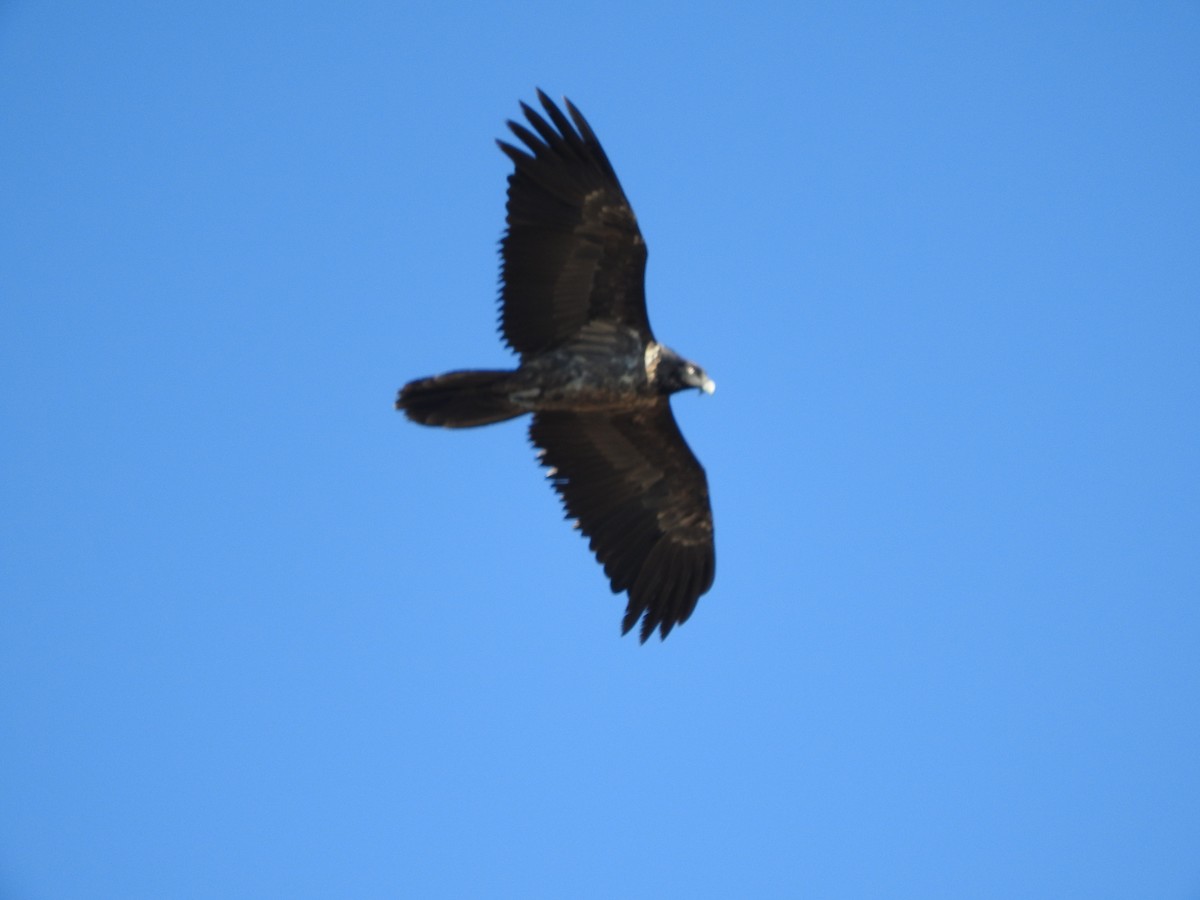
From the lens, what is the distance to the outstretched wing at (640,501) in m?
10.8

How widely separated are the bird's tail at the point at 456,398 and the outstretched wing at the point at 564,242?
0.46 meters

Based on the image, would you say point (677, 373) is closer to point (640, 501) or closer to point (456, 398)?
point (640, 501)

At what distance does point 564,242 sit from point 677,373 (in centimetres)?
142

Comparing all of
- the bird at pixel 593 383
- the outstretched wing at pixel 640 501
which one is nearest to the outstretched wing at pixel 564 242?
the bird at pixel 593 383

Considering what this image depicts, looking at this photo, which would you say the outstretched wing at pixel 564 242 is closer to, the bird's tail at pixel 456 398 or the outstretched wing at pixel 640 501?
the bird's tail at pixel 456 398

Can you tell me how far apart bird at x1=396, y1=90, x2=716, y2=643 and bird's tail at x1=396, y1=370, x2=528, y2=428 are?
1 centimetres

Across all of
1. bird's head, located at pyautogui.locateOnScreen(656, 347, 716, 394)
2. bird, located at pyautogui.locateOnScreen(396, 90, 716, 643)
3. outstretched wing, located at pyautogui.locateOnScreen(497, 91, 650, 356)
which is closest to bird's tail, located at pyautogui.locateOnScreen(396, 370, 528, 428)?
bird, located at pyautogui.locateOnScreen(396, 90, 716, 643)

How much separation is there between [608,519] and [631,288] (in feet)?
6.75

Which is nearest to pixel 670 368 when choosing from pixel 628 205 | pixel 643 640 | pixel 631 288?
pixel 631 288

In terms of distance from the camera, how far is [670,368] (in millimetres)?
10406

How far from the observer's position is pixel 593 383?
10297mm

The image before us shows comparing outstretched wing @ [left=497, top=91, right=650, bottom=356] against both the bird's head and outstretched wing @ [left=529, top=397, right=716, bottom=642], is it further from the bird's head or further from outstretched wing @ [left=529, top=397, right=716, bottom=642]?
outstretched wing @ [left=529, top=397, right=716, bottom=642]

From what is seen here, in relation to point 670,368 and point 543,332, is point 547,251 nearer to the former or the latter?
point 543,332

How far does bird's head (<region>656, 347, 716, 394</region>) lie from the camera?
409 inches
